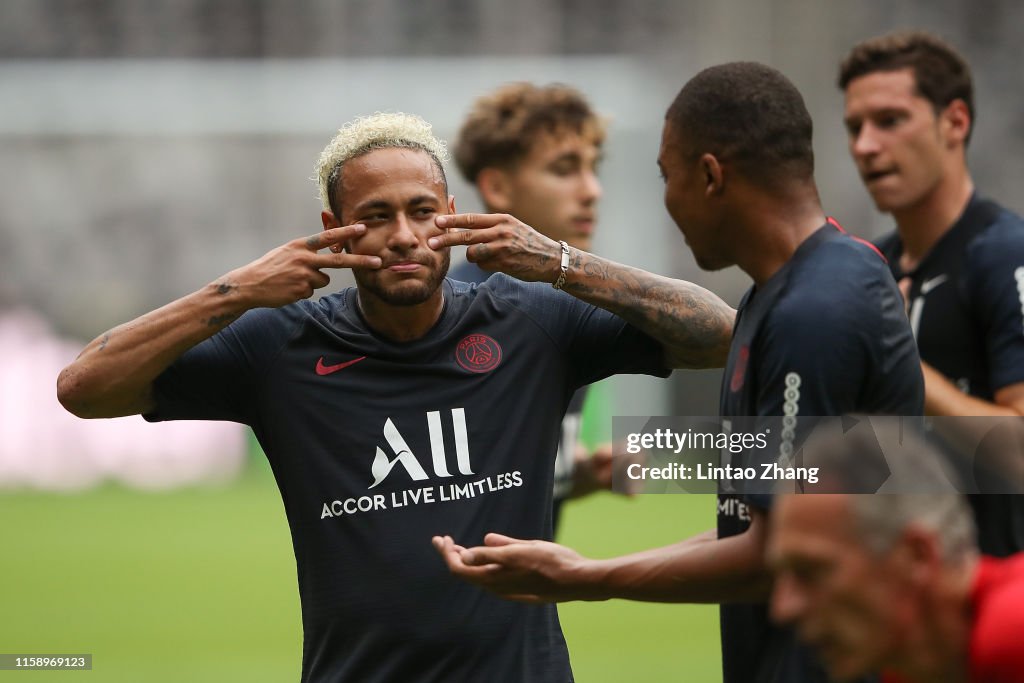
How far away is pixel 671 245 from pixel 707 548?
15.5m

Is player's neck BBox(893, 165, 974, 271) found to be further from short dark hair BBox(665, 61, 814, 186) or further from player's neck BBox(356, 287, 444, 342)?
player's neck BBox(356, 287, 444, 342)

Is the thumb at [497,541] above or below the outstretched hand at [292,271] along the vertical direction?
below

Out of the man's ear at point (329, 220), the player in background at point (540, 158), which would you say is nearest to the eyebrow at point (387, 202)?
the man's ear at point (329, 220)

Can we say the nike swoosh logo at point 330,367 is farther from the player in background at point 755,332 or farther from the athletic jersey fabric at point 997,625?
the athletic jersey fabric at point 997,625

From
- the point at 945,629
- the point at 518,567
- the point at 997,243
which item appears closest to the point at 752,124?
the point at 518,567

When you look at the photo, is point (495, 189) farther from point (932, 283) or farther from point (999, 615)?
point (999, 615)

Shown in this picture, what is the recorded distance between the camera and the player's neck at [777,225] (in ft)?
11.0

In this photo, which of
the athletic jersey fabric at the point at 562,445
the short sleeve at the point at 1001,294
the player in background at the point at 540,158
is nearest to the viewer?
the short sleeve at the point at 1001,294

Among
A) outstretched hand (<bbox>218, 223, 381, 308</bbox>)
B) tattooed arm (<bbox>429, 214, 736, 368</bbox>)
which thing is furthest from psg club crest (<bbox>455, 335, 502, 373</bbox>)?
outstretched hand (<bbox>218, 223, 381, 308</bbox>)

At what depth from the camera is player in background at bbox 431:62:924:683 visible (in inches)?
121

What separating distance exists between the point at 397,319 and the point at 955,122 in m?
2.67

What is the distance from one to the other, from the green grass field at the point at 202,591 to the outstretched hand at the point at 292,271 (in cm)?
550

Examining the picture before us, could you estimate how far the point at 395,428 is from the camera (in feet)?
12.3

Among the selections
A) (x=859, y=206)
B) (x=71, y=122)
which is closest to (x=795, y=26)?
(x=859, y=206)
